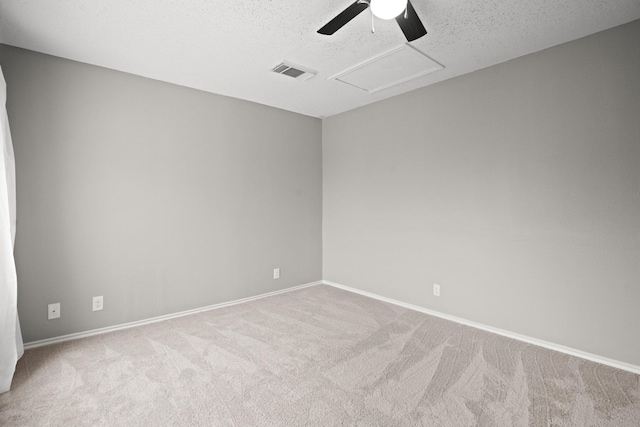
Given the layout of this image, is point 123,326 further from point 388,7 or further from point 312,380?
point 388,7

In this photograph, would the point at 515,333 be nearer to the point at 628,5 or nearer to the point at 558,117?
the point at 558,117

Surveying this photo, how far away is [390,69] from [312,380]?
9.29 ft

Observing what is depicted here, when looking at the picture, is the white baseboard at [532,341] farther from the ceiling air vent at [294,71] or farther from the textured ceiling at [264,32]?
the ceiling air vent at [294,71]

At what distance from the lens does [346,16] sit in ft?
Result: 6.07

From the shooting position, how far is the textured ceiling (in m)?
2.12

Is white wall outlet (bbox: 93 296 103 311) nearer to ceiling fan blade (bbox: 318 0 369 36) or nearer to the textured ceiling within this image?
the textured ceiling

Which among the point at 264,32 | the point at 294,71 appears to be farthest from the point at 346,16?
the point at 294,71

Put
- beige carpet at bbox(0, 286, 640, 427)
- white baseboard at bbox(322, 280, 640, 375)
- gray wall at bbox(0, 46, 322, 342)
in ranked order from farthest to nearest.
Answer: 1. gray wall at bbox(0, 46, 322, 342)
2. white baseboard at bbox(322, 280, 640, 375)
3. beige carpet at bbox(0, 286, 640, 427)

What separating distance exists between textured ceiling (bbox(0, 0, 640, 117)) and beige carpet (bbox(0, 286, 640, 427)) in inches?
98.5

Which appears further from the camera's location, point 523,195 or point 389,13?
point 523,195

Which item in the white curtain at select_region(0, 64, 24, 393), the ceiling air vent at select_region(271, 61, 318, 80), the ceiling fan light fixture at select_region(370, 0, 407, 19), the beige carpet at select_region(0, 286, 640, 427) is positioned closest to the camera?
the ceiling fan light fixture at select_region(370, 0, 407, 19)

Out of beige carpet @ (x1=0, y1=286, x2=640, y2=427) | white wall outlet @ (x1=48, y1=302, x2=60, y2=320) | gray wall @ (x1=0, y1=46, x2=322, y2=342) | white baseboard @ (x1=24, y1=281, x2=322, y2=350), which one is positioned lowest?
beige carpet @ (x1=0, y1=286, x2=640, y2=427)

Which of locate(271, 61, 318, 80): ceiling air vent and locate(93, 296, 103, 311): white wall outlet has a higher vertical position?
locate(271, 61, 318, 80): ceiling air vent

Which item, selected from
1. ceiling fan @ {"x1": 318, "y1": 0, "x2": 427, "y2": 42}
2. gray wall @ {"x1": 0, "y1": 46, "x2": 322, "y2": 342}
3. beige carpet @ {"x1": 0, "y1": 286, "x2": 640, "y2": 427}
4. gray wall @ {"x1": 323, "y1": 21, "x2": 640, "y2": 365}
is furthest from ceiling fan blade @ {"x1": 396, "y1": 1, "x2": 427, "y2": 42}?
gray wall @ {"x1": 0, "y1": 46, "x2": 322, "y2": 342}
